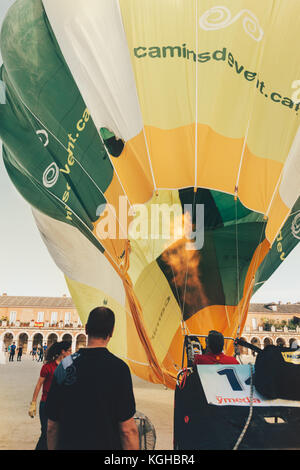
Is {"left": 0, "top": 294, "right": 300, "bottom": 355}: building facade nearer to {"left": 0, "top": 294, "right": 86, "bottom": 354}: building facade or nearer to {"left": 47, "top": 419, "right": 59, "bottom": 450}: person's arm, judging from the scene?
{"left": 0, "top": 294, "right": 86, "bottom": 354}: building facade

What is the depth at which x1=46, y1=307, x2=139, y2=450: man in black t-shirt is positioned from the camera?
1.68 metres

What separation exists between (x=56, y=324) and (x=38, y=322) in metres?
3.17

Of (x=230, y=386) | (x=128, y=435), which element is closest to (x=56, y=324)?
(x=230, y=386)

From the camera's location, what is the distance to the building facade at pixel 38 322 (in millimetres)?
52219

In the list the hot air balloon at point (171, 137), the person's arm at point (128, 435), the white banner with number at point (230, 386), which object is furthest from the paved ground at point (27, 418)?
the person's arm at point (128, 435)

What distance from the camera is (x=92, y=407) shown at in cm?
169

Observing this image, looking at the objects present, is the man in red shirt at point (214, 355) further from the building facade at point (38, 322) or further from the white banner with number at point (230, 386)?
the building facade at point (38, 322)

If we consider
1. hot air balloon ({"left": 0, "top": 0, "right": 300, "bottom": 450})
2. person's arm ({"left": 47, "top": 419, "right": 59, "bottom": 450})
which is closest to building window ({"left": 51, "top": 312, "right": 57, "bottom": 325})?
hot air balloon ({"left": 0, "top": 0, "right": 300, "bottom": 450})

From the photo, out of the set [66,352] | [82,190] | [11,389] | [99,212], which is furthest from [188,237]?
[11,389]

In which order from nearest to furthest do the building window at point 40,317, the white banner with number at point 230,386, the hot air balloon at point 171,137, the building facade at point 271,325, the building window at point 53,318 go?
the white banner with number at point 230,386 < the hot air balloon at point 171,137 < the building facade at point 271,325 < the building window at point 53,318 < the building window at point 40,317

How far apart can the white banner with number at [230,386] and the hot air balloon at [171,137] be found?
2.32 metres

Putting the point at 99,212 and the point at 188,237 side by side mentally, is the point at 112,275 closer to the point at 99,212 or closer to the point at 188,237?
the point at 99,212

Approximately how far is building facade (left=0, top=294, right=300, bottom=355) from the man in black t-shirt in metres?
51.7
